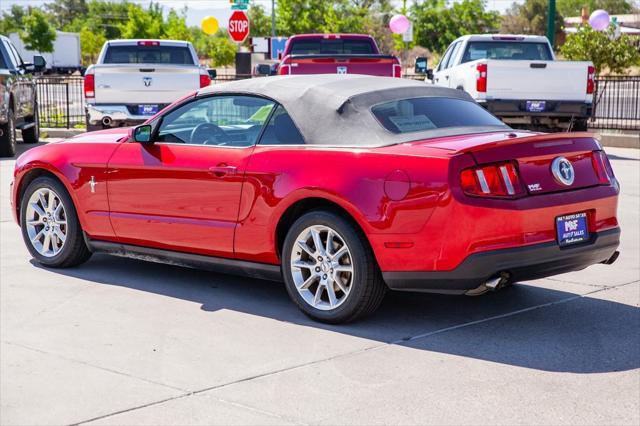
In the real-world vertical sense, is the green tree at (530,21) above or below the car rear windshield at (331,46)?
above

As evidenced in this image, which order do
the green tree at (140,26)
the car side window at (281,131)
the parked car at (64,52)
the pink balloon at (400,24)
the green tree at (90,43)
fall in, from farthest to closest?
the green tree at (90,43), the parked car at (64,52), the green tree at (140,26), the pink balloon at (400,24), the car side window at (281,131)

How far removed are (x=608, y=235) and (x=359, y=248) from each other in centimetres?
166

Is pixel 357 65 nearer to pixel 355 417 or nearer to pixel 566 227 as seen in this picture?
pixel 566 227

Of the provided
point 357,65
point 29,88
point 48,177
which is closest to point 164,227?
point 48,177

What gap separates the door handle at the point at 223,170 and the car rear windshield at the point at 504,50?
13492mm

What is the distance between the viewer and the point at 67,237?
8258 mm

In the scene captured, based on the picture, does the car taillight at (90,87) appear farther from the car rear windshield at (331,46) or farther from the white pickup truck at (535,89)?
the white pickup truck at (535,89)

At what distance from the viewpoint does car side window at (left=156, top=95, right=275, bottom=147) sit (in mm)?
7215

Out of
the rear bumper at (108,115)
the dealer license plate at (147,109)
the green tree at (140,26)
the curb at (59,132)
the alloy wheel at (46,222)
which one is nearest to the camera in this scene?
the alloy wheel at (46,222)

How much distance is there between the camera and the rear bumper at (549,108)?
17.4 metres

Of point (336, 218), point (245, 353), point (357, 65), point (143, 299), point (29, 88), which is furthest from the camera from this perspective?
point (29, 88)

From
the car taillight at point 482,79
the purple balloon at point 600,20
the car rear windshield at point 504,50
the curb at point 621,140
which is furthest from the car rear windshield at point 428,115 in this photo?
the purple balloon at point 600,20

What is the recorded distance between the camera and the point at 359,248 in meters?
6.35

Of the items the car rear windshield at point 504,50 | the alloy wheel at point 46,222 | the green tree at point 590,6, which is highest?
the green tree at point 590,6
